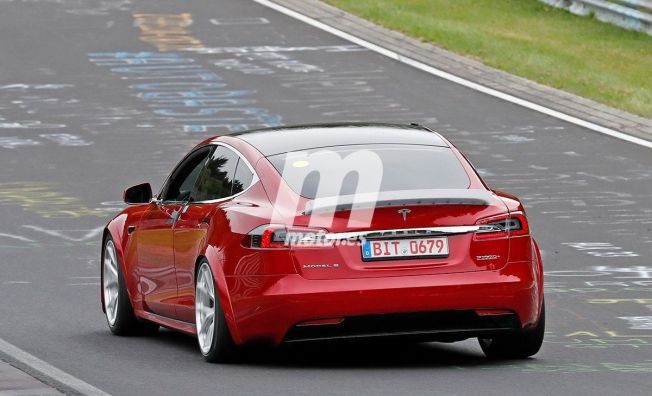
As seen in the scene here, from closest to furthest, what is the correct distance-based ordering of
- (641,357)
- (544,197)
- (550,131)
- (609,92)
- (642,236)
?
(641,357) → (642,236) → (544,197) → (550,131) → (609,92)

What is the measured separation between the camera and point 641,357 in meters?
10.6

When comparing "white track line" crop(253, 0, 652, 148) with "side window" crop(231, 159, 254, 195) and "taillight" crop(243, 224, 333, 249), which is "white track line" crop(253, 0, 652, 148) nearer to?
"side window" crop(231, 159, 254, 195)

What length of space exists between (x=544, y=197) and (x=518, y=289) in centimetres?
938

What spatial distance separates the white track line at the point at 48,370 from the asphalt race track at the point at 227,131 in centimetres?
15

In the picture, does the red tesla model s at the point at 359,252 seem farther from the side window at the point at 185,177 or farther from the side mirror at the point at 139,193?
the side mirror at the point at 139,193

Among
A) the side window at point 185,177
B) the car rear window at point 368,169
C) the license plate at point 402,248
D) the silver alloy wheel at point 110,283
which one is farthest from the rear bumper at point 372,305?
the silver alloy wheel at point 110,283

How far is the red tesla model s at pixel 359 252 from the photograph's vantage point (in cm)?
980

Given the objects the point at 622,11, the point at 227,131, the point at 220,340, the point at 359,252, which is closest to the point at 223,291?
the point at 220,340

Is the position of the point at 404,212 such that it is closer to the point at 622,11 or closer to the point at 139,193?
the point at 139,193

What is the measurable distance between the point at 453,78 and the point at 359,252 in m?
17.4

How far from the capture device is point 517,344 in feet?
34.4

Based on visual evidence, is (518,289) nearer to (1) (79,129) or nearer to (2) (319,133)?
(2) (319,133)

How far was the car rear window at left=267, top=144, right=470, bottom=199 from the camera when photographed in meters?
10.1

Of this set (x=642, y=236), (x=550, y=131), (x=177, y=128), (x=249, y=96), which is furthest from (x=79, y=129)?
(x=642, y=236)
